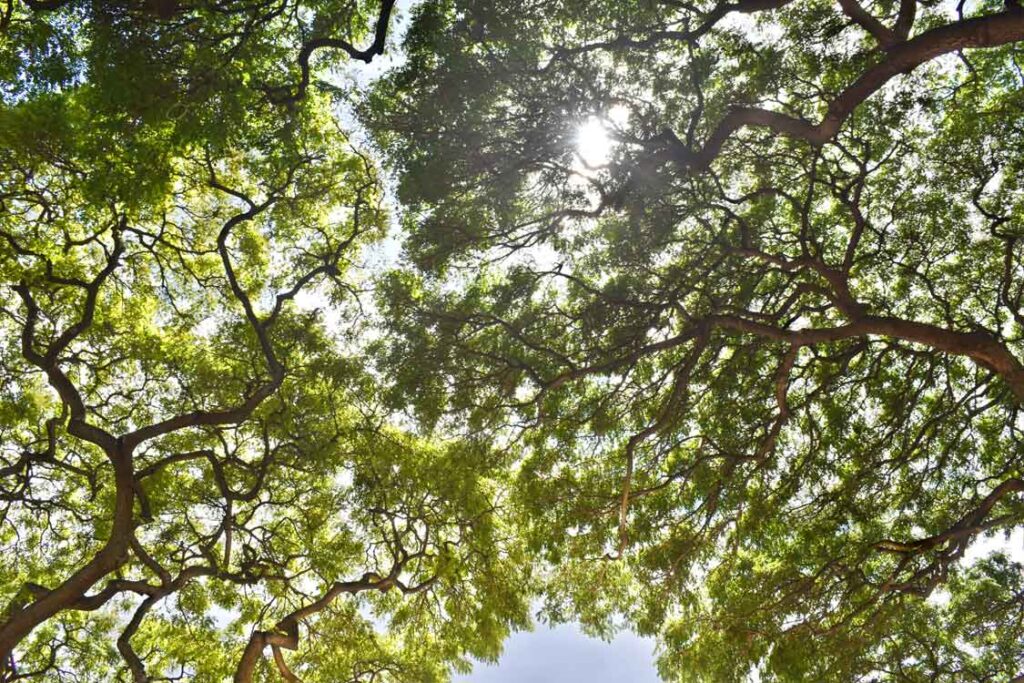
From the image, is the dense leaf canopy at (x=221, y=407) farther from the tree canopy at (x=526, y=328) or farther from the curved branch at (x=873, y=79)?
the curved branch at (x=873, y=79)

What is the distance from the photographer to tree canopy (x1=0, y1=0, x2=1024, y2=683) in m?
5.41

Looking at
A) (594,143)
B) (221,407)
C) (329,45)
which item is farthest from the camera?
(221,407)

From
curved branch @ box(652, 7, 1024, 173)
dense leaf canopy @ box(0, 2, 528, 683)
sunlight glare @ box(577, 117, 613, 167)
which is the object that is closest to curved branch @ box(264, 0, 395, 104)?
dense leaf canopy @ box(0, 2, 528, 683)

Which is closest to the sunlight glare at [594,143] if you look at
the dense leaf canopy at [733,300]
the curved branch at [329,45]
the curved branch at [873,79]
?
the dense leaf canopy at [733,300]

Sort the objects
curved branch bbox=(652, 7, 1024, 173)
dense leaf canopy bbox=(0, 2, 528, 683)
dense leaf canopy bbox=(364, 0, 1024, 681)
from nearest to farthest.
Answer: curved branch bbox=(652, 7, 1024, 173) → dense leaf canopy bbox=(364, 0, 1024, 681) → dense leaf canopy bbox=(0, 2, 528, 683)

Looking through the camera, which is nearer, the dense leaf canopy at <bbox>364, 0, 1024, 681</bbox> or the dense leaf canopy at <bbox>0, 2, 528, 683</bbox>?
the dense leaf canopy at <bbox>364, 0, 1024, 681</bbox>

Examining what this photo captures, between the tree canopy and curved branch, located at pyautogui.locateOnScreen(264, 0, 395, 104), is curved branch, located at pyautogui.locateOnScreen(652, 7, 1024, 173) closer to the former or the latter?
the tree canopy

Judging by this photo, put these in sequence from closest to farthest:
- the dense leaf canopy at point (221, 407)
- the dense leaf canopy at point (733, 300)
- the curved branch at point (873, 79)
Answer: the curved branch at point (873, 79) → the dense leaf canopy at point (733, 300) → the dense leaf canopy at point (221, 407)

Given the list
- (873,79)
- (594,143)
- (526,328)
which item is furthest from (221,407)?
(873,79)

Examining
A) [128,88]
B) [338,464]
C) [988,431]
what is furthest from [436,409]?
[988,431]

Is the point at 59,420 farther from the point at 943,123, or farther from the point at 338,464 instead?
the point at 943,123

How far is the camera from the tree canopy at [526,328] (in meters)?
5.41

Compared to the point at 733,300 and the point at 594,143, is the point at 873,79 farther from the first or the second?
the point at 733,300

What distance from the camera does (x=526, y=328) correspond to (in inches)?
255
